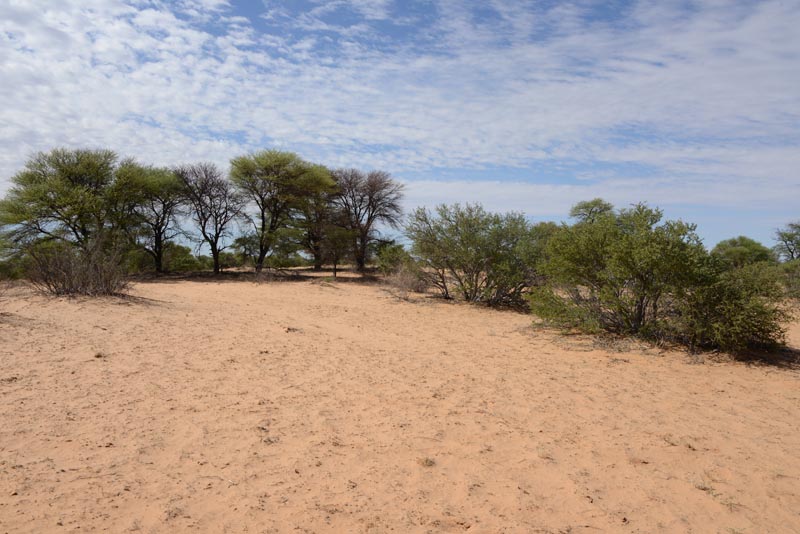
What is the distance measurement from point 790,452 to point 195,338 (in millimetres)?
7884

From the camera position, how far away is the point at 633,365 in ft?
26.7

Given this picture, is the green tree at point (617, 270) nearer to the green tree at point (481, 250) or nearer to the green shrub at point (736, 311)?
the green shrub at point (736, 311)

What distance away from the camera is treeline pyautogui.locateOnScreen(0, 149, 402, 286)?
856 inches

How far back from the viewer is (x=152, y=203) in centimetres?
2494

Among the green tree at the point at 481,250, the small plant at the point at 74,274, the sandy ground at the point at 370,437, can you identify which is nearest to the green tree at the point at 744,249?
the green tree at the point at 481,250

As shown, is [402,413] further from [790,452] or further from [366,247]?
[366,247]

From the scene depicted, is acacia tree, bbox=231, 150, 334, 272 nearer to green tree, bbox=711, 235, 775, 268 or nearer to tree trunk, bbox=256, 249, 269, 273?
tree trunk, bbox=256, 249, 269, 273

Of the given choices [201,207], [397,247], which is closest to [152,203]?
[201,207]

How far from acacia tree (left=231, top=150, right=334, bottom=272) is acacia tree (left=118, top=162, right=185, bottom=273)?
3.16m

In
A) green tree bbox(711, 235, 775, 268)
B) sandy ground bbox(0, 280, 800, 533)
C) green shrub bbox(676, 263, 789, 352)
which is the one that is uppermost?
green tree bbox(711, 235, 775, 268)

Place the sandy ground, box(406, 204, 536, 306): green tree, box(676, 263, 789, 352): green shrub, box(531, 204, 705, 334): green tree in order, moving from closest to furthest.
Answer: the sandy ground < box(676, 263, 789, 352): green shrub < box(531, 204, 705, 334): green tree < box(406, 204, 536, 306): green tree

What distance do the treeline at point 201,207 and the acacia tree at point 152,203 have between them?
0.05 meters

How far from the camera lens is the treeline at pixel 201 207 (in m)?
21.8

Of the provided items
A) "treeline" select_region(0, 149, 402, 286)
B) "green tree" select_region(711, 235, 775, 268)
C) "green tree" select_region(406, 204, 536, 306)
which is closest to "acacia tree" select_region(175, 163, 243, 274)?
"treeline" select_region(0, 149, 402, 286)
